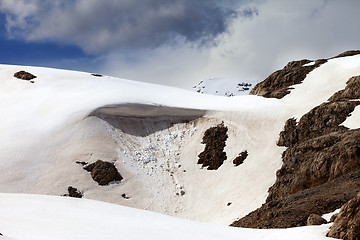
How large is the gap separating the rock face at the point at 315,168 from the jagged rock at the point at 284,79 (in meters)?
8.73

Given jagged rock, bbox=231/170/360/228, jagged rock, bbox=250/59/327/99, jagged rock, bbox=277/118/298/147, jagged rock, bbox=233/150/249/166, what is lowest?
jagged rock, bbox=231/170/360/228

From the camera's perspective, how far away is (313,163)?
3509cm

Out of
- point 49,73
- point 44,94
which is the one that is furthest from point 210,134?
point 49,73

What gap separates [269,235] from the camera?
17.8 m

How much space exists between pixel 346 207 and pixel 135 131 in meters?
36.9

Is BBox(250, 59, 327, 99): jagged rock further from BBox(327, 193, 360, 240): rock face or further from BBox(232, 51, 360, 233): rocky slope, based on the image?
BBox(327, 193, 360, 240): rock face

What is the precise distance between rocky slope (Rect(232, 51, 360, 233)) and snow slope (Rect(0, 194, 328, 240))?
703 centimetres

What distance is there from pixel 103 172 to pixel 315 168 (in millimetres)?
18423

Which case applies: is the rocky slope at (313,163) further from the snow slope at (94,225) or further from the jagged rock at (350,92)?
the snow slope at (94,225)

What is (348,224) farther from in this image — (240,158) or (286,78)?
(286,78)

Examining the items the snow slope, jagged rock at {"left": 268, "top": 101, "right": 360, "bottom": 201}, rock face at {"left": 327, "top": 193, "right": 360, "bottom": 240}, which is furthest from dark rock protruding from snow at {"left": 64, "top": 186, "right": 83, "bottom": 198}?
rock face at {"left": 327, "top": 193, "right": 360, "bottom": 240}

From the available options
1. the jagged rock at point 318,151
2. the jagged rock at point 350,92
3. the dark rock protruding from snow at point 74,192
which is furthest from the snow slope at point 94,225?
the jagged rock at point 350,92

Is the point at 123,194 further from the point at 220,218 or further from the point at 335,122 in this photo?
the point at 335,122

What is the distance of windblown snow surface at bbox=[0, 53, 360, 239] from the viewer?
43125 millimetres
